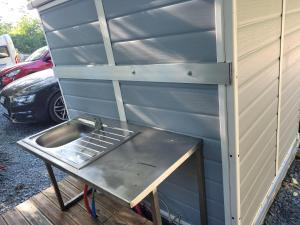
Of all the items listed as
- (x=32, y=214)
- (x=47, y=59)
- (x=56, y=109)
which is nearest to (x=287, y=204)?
(x=32, y=214)

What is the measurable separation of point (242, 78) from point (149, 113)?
652 mm

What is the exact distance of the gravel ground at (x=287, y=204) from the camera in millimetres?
2014

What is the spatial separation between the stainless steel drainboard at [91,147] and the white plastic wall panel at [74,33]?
1.71 feet

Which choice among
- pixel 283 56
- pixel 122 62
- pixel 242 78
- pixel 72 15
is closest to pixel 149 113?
pixel 122 62

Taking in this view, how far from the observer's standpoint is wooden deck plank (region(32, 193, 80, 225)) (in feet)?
6.68

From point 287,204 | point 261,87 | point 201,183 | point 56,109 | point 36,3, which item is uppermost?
point 36,3

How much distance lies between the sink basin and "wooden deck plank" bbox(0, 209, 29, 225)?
69cm

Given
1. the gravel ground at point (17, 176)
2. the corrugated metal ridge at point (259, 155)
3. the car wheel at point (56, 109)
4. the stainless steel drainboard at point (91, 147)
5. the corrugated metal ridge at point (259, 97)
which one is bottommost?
the gravel ground at point (17, 176)

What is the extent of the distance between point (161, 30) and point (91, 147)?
2.71 feet

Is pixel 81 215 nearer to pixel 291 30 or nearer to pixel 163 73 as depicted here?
pixel 163 73

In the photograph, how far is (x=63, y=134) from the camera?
2.08 meters

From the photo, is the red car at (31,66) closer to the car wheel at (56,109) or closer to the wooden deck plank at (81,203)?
the car wheel at (56,109)

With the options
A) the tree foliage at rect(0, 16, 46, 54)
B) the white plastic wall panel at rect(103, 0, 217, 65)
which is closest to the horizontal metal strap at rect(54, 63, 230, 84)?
the white plastic wall panel at rect(103, 0, 217, 65)

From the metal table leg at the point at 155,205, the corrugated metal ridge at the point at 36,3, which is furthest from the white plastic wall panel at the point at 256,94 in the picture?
the corrugated metal ridge at the point at 36,3
